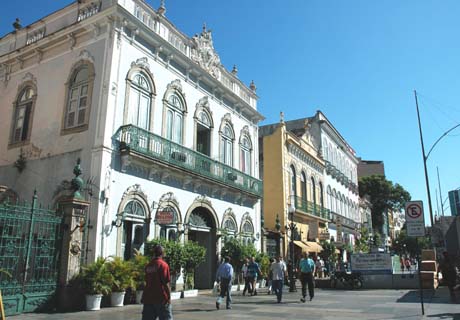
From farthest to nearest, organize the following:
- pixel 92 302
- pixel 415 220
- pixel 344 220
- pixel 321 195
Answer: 1. pixel 344 220
2. pixel 321 195
3. pixel 92 302
4. pixel 415 220

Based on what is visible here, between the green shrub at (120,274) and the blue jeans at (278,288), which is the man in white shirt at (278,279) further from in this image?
the green shrub at (120,274)

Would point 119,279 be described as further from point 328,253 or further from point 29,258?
point 328,253

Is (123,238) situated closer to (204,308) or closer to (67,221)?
(67,221)

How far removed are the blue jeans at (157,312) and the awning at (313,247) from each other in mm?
23238

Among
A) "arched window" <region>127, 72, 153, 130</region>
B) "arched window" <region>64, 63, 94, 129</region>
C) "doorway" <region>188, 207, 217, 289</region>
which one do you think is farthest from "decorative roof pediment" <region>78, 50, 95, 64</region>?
"doorway" <region>188, 207, 217, 289</region>

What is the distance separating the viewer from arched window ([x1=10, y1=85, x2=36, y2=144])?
16906 millimetres

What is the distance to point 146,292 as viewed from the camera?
22.9ft

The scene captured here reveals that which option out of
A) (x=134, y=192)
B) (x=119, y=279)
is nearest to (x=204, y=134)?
(x=134, y=192)

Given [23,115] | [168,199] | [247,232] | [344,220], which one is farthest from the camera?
[344,220]

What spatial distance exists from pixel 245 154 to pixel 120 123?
10211 mm

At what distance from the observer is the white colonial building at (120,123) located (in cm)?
1446

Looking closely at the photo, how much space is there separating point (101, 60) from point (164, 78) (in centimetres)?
310

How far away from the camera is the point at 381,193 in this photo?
61.2 m

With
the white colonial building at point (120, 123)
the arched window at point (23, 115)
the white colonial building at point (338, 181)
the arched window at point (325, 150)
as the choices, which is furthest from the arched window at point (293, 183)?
the arched window at point (23, 115)
